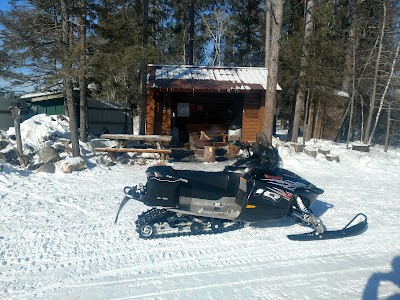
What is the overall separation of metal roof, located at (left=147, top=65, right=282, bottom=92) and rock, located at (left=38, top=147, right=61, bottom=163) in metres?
5.09

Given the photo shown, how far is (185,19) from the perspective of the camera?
25938mm

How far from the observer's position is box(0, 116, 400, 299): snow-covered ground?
10.1 ft

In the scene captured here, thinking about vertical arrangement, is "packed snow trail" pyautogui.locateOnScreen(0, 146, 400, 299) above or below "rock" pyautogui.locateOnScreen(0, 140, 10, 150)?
below

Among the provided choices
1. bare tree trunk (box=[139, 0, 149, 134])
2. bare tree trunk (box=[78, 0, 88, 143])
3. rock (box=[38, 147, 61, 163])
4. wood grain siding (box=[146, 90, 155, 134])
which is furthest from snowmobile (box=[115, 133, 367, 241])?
wood grain siding (box=[146, 90, 155, 134])

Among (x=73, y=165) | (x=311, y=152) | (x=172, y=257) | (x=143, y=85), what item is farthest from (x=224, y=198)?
(x=143, y=85)

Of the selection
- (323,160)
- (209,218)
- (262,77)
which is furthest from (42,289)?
(262,77)

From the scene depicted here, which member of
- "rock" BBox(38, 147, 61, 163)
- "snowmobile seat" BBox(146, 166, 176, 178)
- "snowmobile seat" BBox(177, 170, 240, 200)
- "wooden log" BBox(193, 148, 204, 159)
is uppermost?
"snowmobile seat" BBox(146, 166, 176, 178)

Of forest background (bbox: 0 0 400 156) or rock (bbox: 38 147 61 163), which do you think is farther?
forest background (bbox: 0 0 400 156)

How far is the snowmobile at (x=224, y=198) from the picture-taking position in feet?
13.9

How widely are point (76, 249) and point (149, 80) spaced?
9757mm

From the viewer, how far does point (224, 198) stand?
4.42 meters

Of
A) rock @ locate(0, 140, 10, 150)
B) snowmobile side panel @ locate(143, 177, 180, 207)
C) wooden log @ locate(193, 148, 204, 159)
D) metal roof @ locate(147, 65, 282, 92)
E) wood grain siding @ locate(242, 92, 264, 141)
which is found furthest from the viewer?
wood grain siding @ locate(242, 92, 264, 141)

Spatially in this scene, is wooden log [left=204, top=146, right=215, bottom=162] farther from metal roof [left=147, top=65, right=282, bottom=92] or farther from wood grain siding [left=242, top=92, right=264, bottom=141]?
wood grain siding [left=242, top=92, right=264, bottom=141]

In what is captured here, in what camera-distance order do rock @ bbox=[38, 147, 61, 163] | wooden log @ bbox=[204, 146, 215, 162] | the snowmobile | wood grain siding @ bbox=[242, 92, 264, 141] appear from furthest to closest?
wood grain siding @ bbox=[242, 92, 264, 141]
wooden log @ bbox=[204, 146, 215, 162]
rock @ bbox=[38, 147, 61, 163]
the snowmobile
